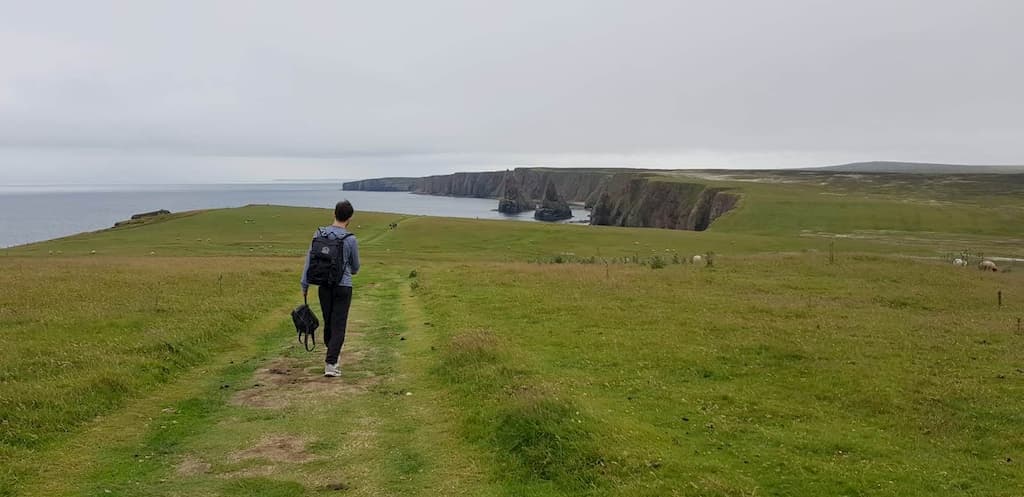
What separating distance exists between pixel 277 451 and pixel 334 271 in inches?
157

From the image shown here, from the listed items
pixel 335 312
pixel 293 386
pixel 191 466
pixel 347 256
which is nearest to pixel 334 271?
pixel 347 256

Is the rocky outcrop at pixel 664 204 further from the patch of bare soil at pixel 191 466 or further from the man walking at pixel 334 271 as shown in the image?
the patch of bare soil at pixel 191 466

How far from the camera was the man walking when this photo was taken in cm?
1212

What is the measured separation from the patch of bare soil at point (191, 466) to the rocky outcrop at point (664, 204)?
11653 cm

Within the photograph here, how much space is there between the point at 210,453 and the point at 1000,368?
14.6 m

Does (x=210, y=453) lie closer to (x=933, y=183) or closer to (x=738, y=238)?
(x=738, y=238)

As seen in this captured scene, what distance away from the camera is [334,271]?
12148 millimetres

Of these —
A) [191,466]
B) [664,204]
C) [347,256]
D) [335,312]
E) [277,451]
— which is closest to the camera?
[191,466]

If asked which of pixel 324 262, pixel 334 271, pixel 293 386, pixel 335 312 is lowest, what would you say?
pixel 293 386

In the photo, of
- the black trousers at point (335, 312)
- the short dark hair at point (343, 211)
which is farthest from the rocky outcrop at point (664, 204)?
the short dark hair at point (343, 211)

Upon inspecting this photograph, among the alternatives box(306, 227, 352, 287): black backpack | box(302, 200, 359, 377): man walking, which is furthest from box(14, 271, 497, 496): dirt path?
box(306, 227, 352, 287): black backpack

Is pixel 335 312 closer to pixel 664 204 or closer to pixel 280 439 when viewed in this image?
pixel 280 439

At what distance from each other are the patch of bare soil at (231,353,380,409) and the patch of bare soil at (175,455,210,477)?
2207 mm

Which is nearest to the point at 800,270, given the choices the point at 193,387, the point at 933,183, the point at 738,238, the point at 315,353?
the point at 315,353
